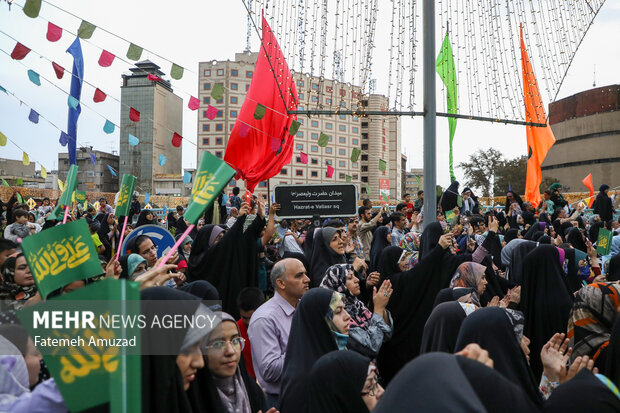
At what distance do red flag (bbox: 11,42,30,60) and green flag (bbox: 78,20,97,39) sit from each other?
60cm

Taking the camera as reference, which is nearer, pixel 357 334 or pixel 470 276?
pixel 357 334

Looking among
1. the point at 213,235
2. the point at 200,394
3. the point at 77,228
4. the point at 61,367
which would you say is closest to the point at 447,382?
the point at 61,367

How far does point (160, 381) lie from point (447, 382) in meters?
0.92

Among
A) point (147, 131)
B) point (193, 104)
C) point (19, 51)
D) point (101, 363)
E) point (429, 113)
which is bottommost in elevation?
point (101, 363)

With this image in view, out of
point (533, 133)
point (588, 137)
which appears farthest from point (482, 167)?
Answer: point (533, 133)

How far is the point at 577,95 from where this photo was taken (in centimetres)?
4531

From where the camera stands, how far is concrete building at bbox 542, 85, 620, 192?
4291cm

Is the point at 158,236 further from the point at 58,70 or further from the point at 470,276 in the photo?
the point at 470,276

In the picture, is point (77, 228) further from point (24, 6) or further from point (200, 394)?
point (24, 6)

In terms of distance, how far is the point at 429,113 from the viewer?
192 inches

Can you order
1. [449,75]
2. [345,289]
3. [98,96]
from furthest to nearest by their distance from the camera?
[98,96], [449,75], [345,289]

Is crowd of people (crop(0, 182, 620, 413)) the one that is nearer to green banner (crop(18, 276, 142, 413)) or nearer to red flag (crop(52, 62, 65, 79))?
green banner (crop(18, 276, 142, 413))

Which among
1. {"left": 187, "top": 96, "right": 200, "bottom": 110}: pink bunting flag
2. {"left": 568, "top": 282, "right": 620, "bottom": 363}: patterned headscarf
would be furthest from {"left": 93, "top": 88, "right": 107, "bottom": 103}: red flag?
{"left": 568, "top": 282, "right": 620, "bottom": 363}: patterned headscarf

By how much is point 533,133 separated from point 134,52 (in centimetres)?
521
